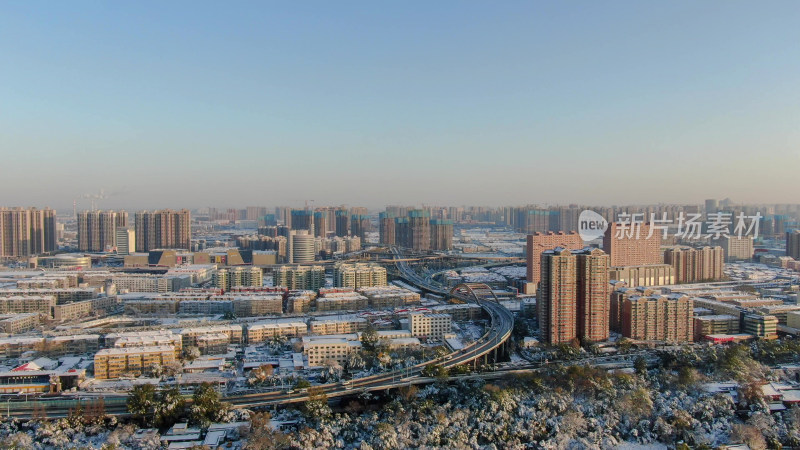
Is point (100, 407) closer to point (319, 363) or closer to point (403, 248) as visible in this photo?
point (319, 363)

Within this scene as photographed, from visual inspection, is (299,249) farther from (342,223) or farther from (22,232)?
(342,223)

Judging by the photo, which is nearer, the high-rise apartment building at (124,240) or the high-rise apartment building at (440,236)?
the high-rise apartment building at (124,240)

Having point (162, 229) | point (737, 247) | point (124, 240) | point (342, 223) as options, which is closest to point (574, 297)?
point (737, 247)

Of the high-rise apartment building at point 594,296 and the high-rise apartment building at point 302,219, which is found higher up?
the high-rise apartment building at point 302,219

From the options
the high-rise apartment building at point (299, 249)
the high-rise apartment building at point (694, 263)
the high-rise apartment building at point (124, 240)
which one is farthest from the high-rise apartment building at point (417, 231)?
the high-rise apartment building at point (694, 263)

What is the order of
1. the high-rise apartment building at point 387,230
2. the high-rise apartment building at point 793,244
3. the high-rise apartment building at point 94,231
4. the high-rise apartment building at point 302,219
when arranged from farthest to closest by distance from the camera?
the high-rise apartment building at point 302,219 < the high-rise apartment building at point 387,230 < the high-rise apartment building at point 94,231 < the high-rise apartment building at point 793,244

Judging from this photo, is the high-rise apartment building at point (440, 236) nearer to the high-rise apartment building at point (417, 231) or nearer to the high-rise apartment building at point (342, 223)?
the high-rise apartment building at point (417, 231)

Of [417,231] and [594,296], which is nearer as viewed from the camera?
A: [594,296]
